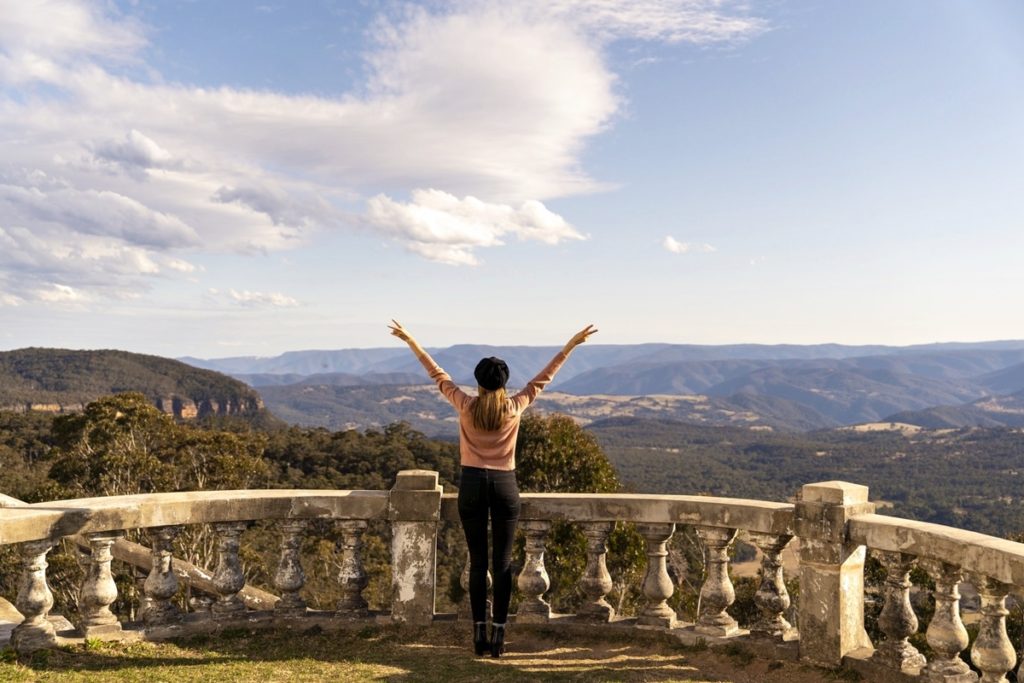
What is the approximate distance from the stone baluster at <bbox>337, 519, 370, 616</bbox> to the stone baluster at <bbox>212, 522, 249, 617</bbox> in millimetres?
775

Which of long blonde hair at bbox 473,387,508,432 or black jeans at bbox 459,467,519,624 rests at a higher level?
long blonde hair at bbox 473,387,508,432

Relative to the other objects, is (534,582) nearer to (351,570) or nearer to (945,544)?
(351,570)

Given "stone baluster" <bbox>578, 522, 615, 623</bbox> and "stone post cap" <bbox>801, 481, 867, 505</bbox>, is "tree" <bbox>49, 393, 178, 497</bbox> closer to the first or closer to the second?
"stone baluster" <bbox>578, 522, 615, 623</bbox>

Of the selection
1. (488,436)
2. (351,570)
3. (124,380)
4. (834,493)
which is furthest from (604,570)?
(124,380)

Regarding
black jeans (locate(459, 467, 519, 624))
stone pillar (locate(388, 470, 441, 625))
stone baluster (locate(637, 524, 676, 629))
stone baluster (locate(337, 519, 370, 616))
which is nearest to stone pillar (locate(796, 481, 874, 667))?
stone baluster (locate(637, 524, 676, 629))

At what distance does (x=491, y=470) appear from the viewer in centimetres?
528

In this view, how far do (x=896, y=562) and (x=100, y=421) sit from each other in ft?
85.6

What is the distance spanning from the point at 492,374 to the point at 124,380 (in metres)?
158

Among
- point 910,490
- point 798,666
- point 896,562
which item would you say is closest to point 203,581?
point 798,666

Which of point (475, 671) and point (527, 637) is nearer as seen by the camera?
point (475, 671)

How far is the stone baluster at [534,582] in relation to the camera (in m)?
6.12

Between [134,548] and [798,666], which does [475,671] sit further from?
[134,548]

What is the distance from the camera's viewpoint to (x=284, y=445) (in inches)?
1804

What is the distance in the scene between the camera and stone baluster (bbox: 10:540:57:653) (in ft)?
16.8
